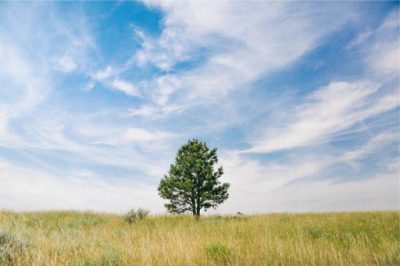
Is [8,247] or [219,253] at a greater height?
[8,247]

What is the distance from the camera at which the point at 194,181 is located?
22359 mm

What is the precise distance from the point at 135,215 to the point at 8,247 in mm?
10853

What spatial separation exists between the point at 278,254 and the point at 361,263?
1.38 meters

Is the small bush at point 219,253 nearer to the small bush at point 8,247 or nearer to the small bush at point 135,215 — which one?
the small bush at point 8,247

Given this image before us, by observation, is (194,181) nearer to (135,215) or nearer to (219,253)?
(135,215)

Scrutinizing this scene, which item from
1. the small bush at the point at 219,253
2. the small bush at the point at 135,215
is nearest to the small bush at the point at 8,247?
the small bush at the point at 219,253

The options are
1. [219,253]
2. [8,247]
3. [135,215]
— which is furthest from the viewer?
[135,215]

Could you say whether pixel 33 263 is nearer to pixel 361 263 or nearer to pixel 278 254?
pixel 278 254

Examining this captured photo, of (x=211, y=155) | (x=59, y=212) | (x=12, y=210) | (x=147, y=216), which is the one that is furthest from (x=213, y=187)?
(x=12, y=210)

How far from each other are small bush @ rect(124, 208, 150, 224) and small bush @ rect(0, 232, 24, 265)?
30.3ft

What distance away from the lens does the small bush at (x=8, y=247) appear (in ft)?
19.4

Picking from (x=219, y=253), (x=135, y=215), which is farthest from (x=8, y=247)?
(x=135, y=215)

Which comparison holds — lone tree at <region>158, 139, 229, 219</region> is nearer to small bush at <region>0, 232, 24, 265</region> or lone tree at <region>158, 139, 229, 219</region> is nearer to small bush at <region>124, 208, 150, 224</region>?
small bush at <region>124, 208, 150, 224</region>

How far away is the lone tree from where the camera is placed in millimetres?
22219
